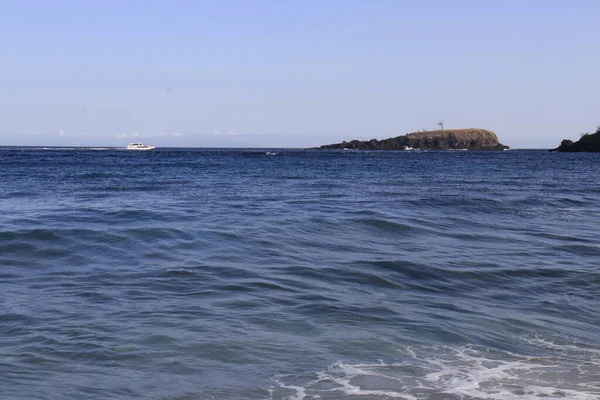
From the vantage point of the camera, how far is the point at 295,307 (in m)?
10.9

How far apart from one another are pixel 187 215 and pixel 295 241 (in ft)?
20.2

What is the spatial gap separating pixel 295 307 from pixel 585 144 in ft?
490

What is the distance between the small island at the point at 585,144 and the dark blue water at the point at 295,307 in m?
133

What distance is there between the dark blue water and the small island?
133297 millimetres

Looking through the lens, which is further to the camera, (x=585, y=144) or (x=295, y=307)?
(x=585, y=144)

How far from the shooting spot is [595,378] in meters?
7.77

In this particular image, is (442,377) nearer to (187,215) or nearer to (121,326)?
(121,326)

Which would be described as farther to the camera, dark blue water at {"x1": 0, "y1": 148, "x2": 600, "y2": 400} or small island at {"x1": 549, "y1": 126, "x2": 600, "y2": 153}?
small island at {"x1": 549, "y1": 126, "x2": 600, "y2": 153}

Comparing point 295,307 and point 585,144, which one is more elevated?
point 585,144

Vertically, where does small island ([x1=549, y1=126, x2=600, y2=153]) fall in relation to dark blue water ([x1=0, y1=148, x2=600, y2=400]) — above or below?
above

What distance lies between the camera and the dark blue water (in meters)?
7.73

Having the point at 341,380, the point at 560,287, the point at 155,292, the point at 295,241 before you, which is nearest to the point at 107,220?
the point at 295,241

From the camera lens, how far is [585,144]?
147m

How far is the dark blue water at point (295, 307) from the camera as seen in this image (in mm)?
7730
